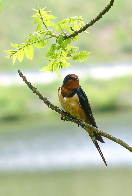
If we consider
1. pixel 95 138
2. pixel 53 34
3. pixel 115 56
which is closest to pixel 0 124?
pixel 115 56

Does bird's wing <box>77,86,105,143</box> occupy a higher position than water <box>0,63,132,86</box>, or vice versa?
water <box>0,63,132,86</box>

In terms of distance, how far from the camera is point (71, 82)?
0.54 m

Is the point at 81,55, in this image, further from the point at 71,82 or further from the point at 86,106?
the point at 86,106

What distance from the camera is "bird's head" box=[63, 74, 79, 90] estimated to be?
1.75 ft

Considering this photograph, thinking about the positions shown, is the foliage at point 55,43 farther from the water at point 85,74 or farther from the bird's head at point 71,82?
the water at point 85,74

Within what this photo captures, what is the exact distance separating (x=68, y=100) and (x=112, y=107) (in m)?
1.75

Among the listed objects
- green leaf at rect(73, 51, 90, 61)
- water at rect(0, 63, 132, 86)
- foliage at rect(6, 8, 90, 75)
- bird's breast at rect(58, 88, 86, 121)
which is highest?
water at rect(0, 63, 132, 86)

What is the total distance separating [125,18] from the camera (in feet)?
7.54

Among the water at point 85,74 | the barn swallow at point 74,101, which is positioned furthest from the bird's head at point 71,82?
the water at point 85,74

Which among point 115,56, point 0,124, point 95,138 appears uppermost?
point 115,56

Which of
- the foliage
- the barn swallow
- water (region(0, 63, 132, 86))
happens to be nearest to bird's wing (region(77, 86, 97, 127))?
the barn swallow

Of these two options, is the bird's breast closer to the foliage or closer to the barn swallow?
the barn swallow

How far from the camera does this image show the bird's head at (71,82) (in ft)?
1.75

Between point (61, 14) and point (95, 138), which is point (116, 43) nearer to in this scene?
point (61, 14)
